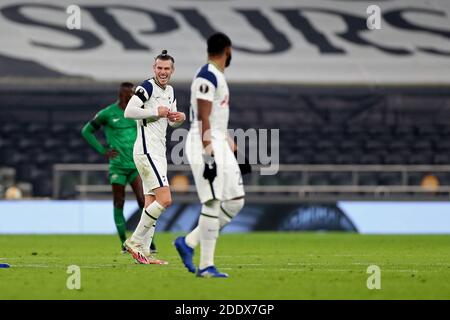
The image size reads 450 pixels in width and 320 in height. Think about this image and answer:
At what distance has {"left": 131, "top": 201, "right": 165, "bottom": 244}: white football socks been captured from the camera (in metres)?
13.6

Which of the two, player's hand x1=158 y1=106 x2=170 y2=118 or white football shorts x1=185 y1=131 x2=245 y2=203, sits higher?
player's hand x1=158 y1=106 x2=170 y2=118

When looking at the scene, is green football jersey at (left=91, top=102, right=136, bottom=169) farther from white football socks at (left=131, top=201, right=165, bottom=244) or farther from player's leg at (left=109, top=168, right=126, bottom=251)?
white football socks at (left=131, top=201, right=165, bottom=244)

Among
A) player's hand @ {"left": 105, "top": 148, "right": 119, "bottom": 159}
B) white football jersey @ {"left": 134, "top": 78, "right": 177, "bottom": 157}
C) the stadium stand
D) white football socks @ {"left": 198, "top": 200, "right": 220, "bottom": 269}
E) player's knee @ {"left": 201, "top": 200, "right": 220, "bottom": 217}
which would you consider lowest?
white football socks @ {"left": 198, "top": 200, "right": 220, "bottom": 269}

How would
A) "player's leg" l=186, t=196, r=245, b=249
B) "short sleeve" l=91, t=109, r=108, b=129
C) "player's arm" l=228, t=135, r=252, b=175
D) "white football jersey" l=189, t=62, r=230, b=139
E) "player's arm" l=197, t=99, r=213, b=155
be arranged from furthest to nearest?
"short sleeve" l=91, t=109, r=108, b=129 < "player's arm" l=228, t=135, r=252, b=175 < "player's leg" l=186, t=196, r=245, b=249 < "white football jersey" l=189, t=62, r=230, b=139 < "player's arm" l=197, t=99, r=213, b=155

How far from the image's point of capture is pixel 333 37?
3089 centimetres

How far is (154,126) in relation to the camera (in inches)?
542

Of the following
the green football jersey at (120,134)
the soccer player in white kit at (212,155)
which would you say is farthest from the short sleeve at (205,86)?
the green football jersey at (120,134)

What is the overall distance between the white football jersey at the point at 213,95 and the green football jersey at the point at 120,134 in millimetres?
5435

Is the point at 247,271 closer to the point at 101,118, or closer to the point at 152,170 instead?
the point at 152,170

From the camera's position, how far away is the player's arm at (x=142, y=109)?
13.1 meters

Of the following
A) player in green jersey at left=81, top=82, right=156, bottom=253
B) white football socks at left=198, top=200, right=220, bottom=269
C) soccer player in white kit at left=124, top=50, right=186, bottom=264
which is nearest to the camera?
white football socks at left=198, top=200, right=220, bottom=269

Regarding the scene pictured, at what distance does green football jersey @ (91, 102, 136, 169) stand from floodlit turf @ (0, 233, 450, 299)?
4.18ft

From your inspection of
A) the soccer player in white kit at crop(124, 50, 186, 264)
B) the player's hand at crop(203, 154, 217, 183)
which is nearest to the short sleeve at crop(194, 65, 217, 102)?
the player's hand at crop(203, 154, 217, 183)

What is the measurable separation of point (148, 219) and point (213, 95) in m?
2.97
